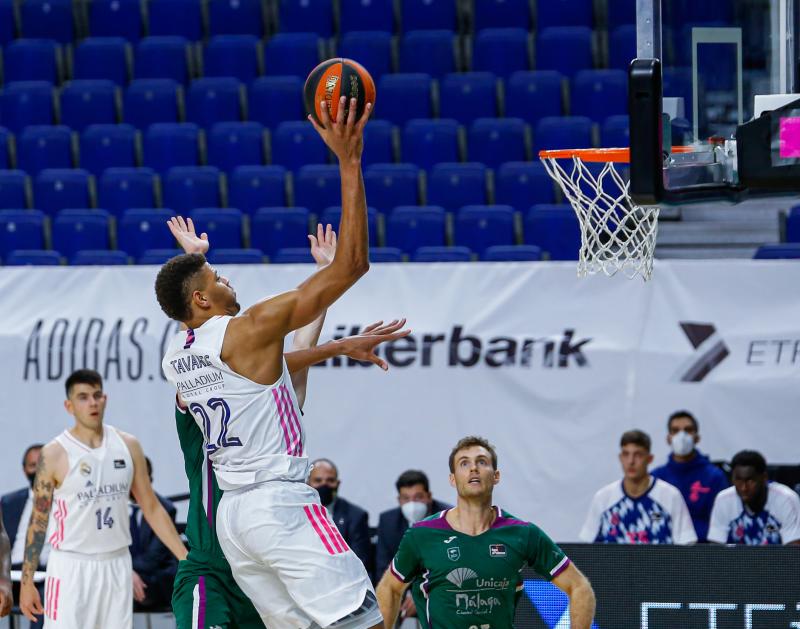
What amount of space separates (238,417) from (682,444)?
16.6 ft

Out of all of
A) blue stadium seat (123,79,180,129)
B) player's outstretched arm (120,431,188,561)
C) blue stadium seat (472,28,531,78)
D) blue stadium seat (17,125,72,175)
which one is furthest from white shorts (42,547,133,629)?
blue stadium seat (472,28,531,78)

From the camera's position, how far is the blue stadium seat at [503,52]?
13.7 metres

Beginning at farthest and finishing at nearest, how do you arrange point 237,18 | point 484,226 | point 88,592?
point 237,18, point 484,226, point 88,592

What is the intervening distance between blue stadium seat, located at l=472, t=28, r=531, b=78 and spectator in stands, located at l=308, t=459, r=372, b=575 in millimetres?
6035

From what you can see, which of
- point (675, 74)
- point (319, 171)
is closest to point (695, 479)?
point (675, 74)

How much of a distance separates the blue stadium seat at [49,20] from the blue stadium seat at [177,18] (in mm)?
907

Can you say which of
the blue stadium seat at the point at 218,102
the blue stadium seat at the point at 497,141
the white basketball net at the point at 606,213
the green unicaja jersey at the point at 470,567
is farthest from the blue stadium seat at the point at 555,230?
the green unicaja jersey at the point at 470,567

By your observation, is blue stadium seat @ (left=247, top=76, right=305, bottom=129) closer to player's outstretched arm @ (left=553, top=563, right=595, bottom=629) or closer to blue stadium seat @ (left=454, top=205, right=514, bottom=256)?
blue stadium seat @ (left=454, top=205, right=514, bottom=256)

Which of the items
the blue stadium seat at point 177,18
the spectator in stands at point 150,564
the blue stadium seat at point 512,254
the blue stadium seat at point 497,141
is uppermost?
the blue stadium seat at point 177,18

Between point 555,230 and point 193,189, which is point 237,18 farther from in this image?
point 555,230

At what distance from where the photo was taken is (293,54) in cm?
1398

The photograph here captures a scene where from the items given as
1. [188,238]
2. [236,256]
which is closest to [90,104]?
[236,256]

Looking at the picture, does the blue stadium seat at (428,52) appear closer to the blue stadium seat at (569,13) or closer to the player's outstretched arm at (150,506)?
the blue stadium seat at (569,13)

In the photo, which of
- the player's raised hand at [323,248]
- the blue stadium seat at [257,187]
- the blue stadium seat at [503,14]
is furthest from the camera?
the blue stadium seat at [503,14]
